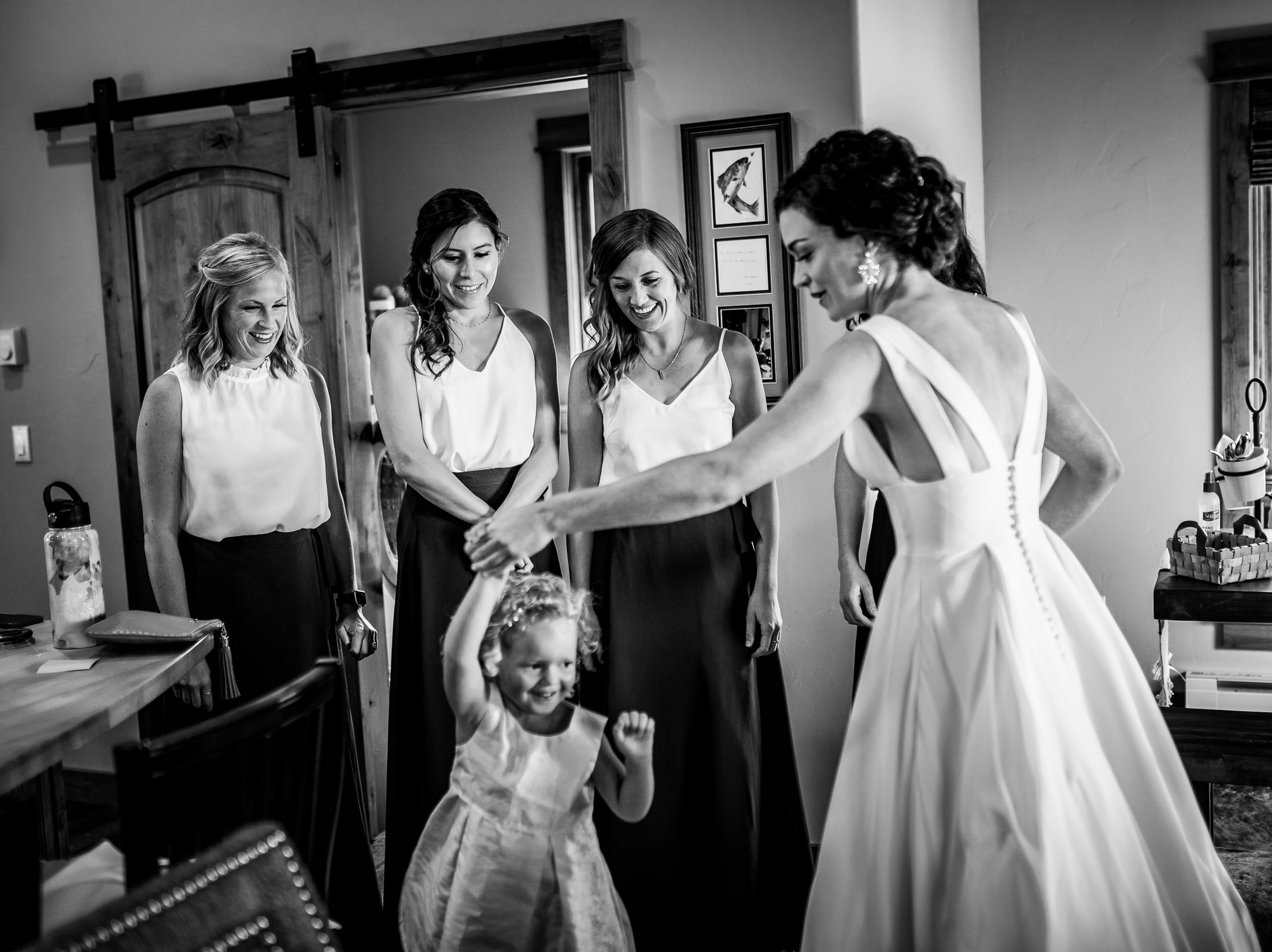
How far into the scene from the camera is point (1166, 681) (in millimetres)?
3014

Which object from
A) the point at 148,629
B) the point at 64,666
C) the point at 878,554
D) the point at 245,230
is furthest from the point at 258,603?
the point at 878,554

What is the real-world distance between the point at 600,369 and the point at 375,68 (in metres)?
1.35

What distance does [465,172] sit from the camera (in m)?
4.51

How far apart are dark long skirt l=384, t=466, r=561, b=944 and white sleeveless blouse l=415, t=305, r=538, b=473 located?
5 centimetres

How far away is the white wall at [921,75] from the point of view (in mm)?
2709

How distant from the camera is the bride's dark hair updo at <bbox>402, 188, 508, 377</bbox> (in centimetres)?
253

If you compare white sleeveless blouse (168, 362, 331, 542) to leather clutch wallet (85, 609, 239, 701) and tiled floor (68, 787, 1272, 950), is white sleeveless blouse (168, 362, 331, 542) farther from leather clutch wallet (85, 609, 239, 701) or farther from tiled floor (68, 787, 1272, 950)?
tiled floor (68, 787, 1272, 950)

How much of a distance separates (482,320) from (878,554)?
1.06m

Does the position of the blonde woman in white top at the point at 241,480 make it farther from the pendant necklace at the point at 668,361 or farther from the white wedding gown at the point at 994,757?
the white wedding gown at the point at 994,757

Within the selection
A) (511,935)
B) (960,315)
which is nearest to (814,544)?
(960,315)

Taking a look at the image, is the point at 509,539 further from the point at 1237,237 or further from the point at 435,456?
the point at 1237,237

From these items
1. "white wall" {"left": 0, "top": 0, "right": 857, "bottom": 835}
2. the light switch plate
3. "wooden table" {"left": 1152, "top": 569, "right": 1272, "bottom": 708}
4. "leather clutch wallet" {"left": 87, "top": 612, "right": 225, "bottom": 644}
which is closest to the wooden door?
"white wall" {"left": 0, "top": 0, "right": 857, "bottom": 835}

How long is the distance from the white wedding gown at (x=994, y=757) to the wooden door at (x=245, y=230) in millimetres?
2054

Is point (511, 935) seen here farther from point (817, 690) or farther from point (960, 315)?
point (817, 690)
